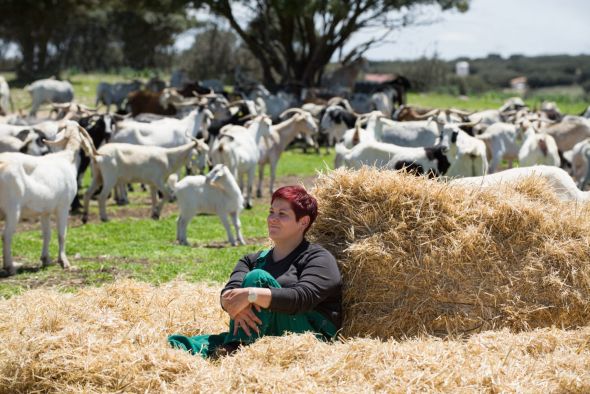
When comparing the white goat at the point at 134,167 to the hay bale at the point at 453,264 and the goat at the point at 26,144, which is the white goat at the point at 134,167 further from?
the hay bale at the point at 453,264

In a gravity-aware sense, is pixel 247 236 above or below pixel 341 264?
below

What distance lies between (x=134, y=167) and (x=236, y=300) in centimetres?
1026

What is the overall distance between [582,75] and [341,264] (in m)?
70.9

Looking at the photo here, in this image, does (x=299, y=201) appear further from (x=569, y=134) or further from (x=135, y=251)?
(x=569, y=134)

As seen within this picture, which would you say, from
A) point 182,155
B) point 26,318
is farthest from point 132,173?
point 26,318

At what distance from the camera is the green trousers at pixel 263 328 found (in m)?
5.47

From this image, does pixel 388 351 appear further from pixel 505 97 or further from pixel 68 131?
pixel 505 97

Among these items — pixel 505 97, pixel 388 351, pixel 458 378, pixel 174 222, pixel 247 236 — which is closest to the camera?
pixel 458 378

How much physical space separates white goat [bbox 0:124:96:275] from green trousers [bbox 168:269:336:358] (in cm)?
478

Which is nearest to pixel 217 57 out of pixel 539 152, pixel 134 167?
pixel 539 152

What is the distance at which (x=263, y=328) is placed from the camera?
5504mm

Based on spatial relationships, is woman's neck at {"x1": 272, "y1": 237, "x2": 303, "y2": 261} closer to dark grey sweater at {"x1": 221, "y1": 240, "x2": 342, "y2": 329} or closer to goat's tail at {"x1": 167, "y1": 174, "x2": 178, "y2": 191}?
dark grey sweater at {"x1": 221, "y1": 240, "x2": 342, "y2": 329}

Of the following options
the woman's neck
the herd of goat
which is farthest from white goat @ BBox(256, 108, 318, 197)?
the woman's neck

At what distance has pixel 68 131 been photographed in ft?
39.7
